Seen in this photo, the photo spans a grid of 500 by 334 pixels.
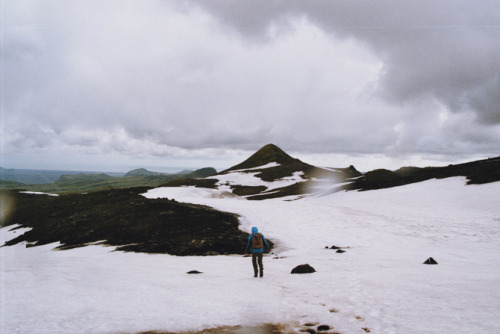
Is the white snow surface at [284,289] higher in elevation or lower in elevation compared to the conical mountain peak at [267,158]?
lower

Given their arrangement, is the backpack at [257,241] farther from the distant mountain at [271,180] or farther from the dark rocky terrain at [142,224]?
the distant mountain at [271,180]

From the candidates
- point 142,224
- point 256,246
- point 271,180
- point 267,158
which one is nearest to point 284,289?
point 256,246

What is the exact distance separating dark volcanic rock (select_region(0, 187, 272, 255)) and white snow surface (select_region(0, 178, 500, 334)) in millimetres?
2384

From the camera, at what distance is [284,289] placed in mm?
11430

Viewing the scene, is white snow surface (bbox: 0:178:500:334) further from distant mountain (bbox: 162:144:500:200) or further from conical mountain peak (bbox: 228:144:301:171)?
conical mountain peak (bbox: 228:144:301:171)

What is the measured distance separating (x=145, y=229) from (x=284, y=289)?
68.9ft

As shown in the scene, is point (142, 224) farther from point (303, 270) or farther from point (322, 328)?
point (322, 328)

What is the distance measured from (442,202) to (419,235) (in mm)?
19242

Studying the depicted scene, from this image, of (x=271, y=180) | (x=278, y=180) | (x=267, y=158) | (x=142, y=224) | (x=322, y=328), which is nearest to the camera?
(x=322, y=328)

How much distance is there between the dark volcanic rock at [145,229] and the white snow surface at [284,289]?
7.82 feet

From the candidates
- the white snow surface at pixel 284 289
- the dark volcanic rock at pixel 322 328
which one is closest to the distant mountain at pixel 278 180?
the white snow surface at pixel 284 289

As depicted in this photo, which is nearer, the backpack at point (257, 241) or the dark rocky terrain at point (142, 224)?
the backpack at point (257, 241)

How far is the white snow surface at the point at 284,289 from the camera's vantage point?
25.3ft

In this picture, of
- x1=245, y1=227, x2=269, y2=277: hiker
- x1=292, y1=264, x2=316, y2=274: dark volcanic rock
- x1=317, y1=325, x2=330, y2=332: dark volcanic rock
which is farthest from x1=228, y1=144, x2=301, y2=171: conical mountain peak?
x1=317, y1=325, x2=330, y2=332: dark volcanic rock
